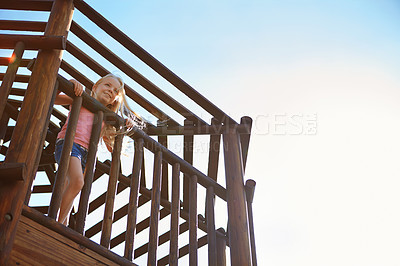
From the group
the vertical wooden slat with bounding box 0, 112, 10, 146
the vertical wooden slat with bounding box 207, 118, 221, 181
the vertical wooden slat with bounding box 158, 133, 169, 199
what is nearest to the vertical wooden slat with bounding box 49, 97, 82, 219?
the vertical wooden slat with bounding box 158, 133, 169, 199

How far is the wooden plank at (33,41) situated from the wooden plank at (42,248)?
1.00 metres

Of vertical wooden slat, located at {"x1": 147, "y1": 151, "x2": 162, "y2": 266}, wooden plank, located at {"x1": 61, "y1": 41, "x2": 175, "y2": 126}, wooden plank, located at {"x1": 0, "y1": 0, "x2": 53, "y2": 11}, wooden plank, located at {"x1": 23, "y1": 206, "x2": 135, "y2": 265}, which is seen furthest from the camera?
wooden plank, located at {"x1": 61, "y1": 41, "x2": 175, "y2": 126}

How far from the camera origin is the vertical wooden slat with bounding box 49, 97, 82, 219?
2.17 m

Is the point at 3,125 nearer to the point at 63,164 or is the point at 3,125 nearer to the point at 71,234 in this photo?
the point at 63,164

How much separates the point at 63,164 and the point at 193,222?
3.86 feet

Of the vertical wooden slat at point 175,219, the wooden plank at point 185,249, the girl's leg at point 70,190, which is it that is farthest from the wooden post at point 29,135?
the wooden plank at point 185,249

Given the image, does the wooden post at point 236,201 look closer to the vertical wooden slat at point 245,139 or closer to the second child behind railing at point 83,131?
the vertical wooden slat at point 245,139

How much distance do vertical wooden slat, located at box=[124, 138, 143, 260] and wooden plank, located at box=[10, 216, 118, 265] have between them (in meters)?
0.35

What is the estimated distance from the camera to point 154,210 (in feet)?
9.31

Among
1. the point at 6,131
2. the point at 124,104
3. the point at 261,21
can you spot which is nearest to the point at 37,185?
the point at 6,131

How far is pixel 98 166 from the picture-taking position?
4.55m

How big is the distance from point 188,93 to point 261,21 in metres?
3.46

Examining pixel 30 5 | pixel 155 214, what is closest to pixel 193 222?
pixel 155 214

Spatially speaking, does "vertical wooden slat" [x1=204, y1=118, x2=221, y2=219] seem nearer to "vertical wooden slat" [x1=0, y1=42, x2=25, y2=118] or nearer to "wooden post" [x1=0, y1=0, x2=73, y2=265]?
"wooden post" [x1=0, y1=0, x2=73, y2=265]
